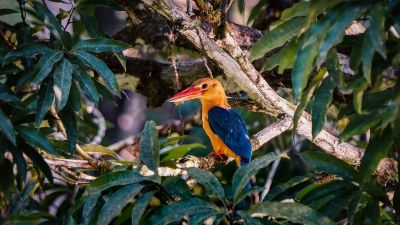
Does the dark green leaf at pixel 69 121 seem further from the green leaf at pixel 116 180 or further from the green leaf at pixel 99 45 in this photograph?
the green leaf at pixel 116 180

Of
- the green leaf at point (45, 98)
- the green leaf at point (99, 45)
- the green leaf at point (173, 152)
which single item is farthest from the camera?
the green leaf at point (173, 152)

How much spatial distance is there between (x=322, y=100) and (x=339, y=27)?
43cm

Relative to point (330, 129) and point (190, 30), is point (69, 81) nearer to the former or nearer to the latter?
point (190, 30)

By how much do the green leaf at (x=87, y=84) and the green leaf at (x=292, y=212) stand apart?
0.84 meters

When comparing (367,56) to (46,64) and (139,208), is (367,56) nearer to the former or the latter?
(139,208)

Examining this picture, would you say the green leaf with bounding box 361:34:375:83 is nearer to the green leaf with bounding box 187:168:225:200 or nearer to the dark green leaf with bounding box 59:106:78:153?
the green leaf with bounding box 187:168:225:200

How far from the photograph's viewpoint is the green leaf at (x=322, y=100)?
208 centimetres

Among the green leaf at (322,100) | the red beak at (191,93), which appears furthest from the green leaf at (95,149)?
the green leaf at (322,100)

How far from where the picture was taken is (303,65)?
183cm

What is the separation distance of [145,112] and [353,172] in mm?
5725

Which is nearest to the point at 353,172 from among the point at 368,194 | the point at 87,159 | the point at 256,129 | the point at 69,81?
the point at 368,194

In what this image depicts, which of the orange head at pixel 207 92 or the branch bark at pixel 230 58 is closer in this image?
the branch bark at pixel 230 58

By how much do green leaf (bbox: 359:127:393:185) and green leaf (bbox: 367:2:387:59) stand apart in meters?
0.39

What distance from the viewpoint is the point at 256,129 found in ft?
16.6
